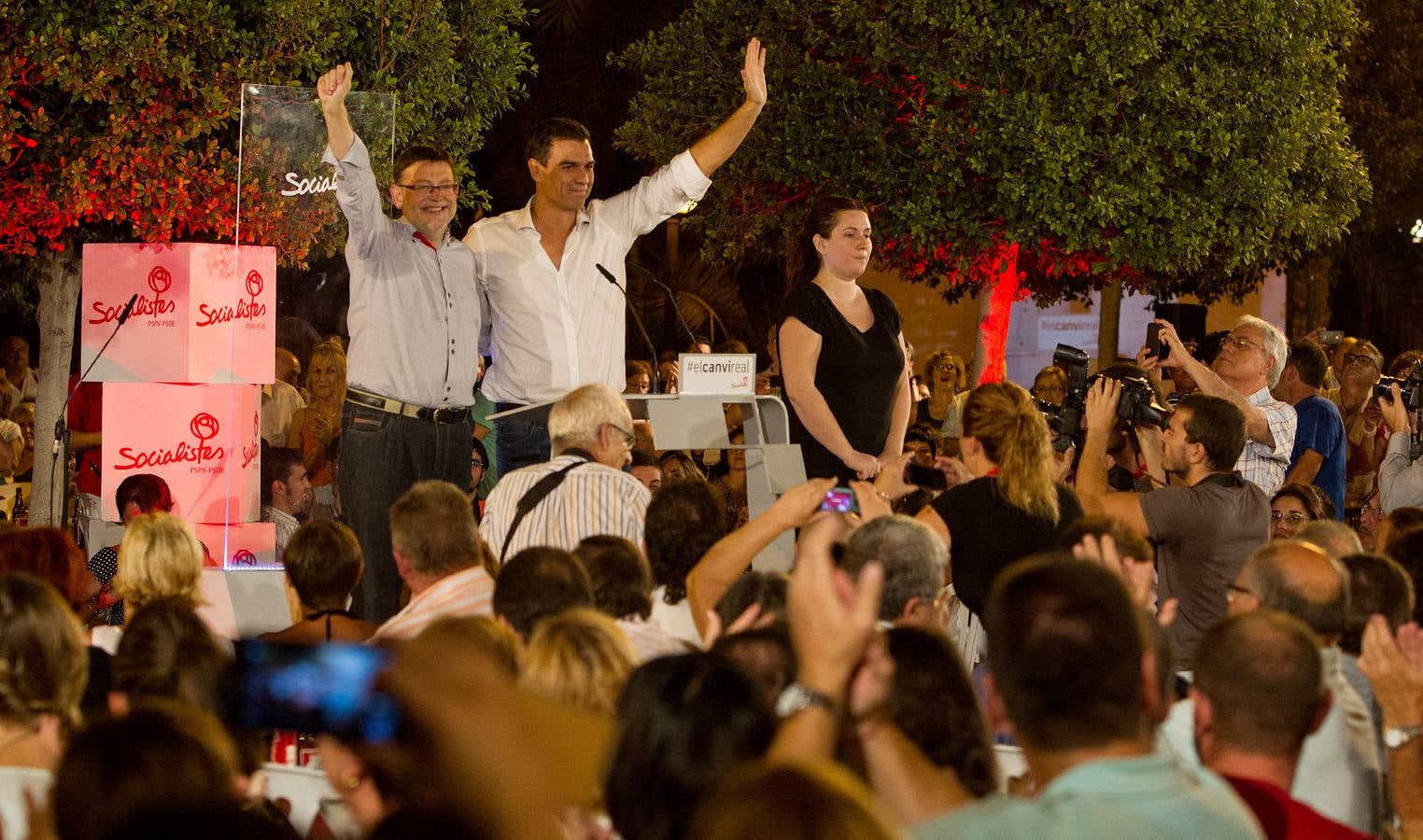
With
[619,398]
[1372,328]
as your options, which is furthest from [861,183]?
[1372,328]

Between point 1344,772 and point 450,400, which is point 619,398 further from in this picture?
point 1344,772

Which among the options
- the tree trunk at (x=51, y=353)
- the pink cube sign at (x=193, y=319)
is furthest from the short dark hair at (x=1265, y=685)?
the tree trunk at (x=51, y=353)

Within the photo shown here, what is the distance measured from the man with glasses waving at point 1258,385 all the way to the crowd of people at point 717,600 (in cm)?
2

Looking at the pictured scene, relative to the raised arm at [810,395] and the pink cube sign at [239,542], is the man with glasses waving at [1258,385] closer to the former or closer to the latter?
the raised arm at [810,395]

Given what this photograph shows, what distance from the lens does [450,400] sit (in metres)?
6.20

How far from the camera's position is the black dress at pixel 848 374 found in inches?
249

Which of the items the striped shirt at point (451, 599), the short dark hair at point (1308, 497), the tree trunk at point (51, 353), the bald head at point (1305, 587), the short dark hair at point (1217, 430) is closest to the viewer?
the bald head at point (1305, 587)

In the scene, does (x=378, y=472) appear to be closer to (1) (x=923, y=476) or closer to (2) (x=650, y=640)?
(1) (x=923, y=476)

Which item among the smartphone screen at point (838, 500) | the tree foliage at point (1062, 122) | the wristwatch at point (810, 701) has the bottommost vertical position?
the wristwatch at point (810, 701)

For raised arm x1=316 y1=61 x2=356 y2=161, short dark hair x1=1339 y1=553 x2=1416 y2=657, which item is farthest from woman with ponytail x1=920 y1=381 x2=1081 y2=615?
raised arm x1=316 y1=61 x2=356 y2=161

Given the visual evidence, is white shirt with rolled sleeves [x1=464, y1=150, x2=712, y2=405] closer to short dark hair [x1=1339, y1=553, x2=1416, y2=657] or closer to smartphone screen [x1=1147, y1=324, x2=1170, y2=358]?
smartphone screen [x1=1147, y1=324, x2=1170, y2=358]

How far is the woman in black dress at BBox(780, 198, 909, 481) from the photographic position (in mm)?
6270

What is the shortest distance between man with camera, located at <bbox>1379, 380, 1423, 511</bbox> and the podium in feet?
9.59

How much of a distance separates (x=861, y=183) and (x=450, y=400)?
724 cm
